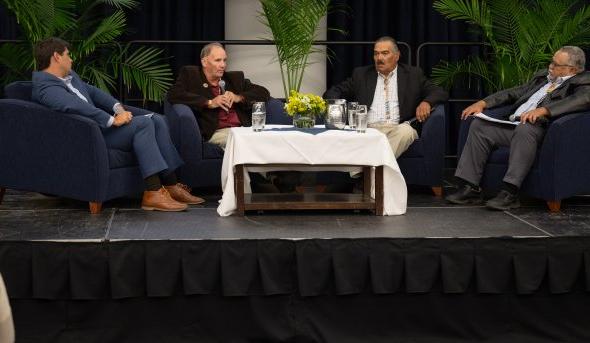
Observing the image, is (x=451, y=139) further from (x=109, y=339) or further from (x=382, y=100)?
(x=109, y=339)

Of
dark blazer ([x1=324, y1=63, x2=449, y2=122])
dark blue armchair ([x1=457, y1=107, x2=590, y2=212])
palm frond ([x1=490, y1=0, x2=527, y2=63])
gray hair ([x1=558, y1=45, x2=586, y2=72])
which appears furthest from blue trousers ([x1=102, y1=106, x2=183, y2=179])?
palm frond ([x1=490, y1=0, x2=527, y2=63])

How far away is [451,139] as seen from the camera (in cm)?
789

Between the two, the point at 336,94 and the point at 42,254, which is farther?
the point at 336,94

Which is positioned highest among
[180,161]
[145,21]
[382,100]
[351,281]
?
[145,21]

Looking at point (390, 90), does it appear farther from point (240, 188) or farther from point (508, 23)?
point (240, 188)

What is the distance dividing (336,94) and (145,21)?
215 centimetres

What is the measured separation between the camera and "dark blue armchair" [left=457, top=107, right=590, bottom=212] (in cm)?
497

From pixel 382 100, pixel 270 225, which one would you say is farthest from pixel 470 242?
pixel 382 100

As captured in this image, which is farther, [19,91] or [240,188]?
[19,91]

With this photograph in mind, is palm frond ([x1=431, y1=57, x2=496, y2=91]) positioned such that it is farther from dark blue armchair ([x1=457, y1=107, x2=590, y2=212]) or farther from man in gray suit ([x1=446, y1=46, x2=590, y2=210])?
dark blue armchair ([x1=457, y1=107, x2=590, y2=212])

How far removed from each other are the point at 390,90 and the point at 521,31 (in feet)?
3.69

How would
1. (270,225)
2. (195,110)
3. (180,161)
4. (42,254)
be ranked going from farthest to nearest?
(195,110), (180,161), (270,225), (42,254)

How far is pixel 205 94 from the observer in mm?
5848

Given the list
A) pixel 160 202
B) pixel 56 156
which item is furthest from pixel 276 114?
pixel 56 156
